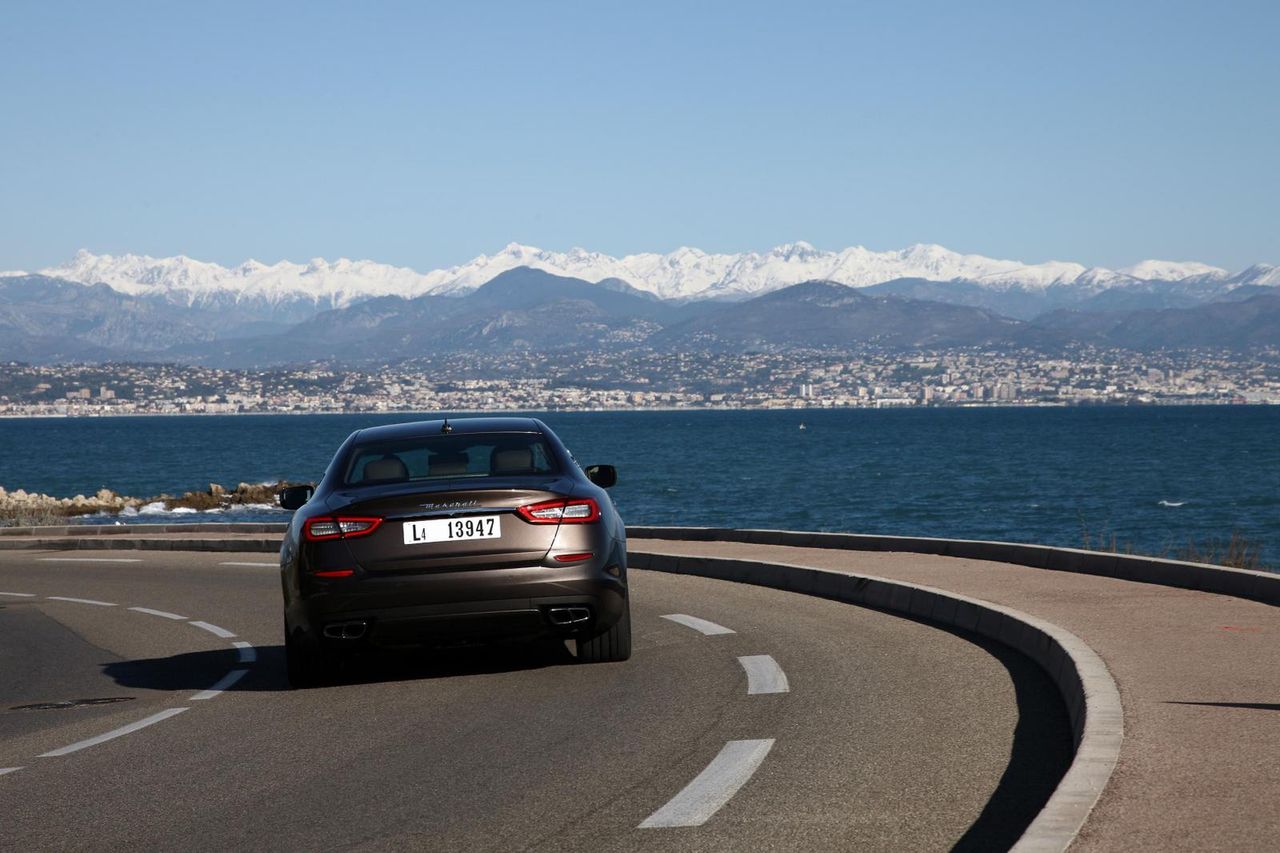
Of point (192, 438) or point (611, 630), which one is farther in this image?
point (192, 438)

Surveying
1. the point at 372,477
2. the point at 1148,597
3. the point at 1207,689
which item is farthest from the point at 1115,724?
the point at 1148,597

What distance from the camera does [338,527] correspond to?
994 centimetres

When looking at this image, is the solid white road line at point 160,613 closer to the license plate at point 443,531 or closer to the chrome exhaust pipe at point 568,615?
the license plate at point 443,531

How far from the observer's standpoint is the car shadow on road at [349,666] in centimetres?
1095

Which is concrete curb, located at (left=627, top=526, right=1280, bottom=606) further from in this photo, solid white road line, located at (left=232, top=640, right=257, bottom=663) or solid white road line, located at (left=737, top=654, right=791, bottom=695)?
solid white road line, located at (left=232, top=640, right=257, bottom=663)

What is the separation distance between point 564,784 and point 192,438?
16113 centimetres

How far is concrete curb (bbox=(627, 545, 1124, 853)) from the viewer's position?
582 cm

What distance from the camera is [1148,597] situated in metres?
13.3

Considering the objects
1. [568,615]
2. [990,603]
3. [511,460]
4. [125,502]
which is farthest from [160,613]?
[125,502]

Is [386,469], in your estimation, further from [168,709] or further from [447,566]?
[168,709]

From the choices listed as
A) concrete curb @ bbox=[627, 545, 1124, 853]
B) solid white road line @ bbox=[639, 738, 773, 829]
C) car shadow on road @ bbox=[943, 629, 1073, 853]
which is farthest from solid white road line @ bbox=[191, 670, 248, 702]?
concrete curb @ bbox=[627, 545, 1124, 853]

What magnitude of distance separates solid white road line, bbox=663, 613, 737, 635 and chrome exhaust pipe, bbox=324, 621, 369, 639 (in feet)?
11.2

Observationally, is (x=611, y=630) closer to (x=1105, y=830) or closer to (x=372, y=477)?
(x=372, y=477)

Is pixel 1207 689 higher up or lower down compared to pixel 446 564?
lower down
